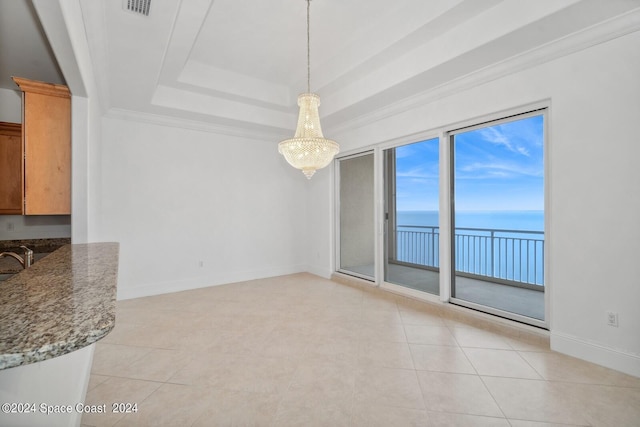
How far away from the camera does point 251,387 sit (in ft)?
7.17

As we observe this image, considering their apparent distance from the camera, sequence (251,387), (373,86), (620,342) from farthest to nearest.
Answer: (373,86) → (620,342) → (251,387)

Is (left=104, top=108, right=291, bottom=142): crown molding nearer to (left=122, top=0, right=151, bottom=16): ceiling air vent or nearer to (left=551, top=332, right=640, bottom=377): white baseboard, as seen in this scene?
(left=122, top=0, right=151, bottom=16): ceiling air vent

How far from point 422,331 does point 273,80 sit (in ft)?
13.6

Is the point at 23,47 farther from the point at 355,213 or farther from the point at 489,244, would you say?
the point at 489,244

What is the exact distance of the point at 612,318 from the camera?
2.38 metres

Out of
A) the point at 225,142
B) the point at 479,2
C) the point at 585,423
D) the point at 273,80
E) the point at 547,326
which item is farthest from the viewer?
the point at 225,142

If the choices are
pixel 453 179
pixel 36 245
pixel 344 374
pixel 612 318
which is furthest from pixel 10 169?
pixel 612 318

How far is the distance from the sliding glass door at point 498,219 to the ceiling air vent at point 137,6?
3.37m

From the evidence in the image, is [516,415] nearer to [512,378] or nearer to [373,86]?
[512,378]

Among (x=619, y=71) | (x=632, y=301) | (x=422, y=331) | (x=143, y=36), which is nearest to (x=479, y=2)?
(x=619, y=71)

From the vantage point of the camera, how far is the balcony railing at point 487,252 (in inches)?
192

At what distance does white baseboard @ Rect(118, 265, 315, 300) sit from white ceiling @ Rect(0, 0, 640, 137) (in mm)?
2602

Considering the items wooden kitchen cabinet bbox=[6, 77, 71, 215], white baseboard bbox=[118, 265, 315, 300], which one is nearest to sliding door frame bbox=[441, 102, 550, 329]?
white baseboard bbox=[118, 265, 315, 300]

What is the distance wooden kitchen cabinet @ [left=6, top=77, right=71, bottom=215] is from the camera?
2777mm
